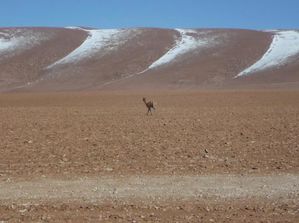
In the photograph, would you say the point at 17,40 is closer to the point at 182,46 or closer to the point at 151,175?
the point at 182,46

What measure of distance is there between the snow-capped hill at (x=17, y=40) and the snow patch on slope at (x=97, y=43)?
23.3 feet

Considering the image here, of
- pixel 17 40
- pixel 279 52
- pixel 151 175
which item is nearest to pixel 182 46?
pixel 279 52

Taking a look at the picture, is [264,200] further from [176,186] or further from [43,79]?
[43,79]

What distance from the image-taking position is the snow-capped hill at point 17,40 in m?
87.9

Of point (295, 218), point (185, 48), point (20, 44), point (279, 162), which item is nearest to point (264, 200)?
point (295, 218)

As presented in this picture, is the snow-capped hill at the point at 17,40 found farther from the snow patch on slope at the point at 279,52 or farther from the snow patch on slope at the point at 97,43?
the snow patch on slope at the point at 279,52

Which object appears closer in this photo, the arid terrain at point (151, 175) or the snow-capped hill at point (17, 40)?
the arid terrain at point (151, 175)

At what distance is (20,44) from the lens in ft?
297

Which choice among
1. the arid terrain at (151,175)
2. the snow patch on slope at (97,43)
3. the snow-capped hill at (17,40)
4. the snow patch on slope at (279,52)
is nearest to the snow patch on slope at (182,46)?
the snow patch on slope at (97,43)

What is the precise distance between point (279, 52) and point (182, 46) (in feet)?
45.1

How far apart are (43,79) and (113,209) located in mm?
70646

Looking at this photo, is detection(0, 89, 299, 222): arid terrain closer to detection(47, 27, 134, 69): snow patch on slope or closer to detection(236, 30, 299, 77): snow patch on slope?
detection(236, 30, 299, 77): snow patch on slope

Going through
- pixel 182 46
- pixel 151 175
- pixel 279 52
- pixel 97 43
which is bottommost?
pixel 151 175

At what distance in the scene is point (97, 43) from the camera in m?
91.4
